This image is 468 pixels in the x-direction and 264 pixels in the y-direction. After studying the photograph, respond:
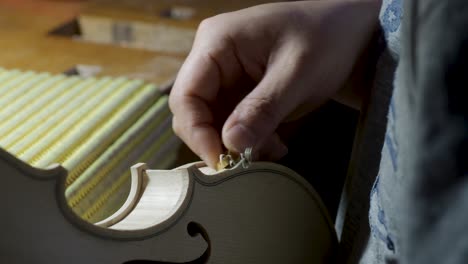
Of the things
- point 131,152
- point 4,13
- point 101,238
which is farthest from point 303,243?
point 4,13

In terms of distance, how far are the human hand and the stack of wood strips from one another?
170 mm

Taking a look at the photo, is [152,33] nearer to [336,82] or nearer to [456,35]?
[336,82]

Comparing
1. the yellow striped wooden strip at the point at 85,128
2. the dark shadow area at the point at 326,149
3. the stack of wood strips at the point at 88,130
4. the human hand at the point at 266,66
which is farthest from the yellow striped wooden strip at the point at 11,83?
the dark shadow area at the point at 326,149

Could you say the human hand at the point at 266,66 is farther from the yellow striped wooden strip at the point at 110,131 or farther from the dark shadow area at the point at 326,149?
the dark shadow area at the point at 326,149

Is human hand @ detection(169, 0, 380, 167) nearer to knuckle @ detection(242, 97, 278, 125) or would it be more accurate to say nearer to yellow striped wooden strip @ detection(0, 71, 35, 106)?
knuckle @ detection(242, 97, 278, 125)

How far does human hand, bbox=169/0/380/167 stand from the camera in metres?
0.50

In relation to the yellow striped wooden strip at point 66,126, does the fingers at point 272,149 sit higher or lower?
higher

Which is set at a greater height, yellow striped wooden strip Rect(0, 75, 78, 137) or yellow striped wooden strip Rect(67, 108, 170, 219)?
yellow striped wooden strip Rect(0, 75, 78, 137)

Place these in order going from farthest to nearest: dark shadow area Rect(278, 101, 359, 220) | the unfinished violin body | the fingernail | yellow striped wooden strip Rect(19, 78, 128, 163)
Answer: dark shadow area Rect(278, 101, 359, 220) < yellow striped wooden strip Rect(19, 78, 128, 163) < the fingernail < the unfinished violin body

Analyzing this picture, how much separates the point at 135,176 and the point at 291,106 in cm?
15

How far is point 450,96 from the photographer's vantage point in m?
0.23

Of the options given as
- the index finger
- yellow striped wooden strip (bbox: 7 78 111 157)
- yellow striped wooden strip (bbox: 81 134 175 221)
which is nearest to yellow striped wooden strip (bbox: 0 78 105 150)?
yellow striped wooden strip (bbox: 7 78 111 157)

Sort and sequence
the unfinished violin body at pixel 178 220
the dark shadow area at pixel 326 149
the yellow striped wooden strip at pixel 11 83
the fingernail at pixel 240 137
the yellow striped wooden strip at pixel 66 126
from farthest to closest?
the dark shadow area at pixel 326 149 < the yellow striped wooden strip at pixel 11 83 < the yellow striped wooden strip at pixel 66 126 < the fingernail at pixel 240 137 < the unfinished violin body at pixel 178 220

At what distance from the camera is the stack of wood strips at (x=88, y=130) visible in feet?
2.22
